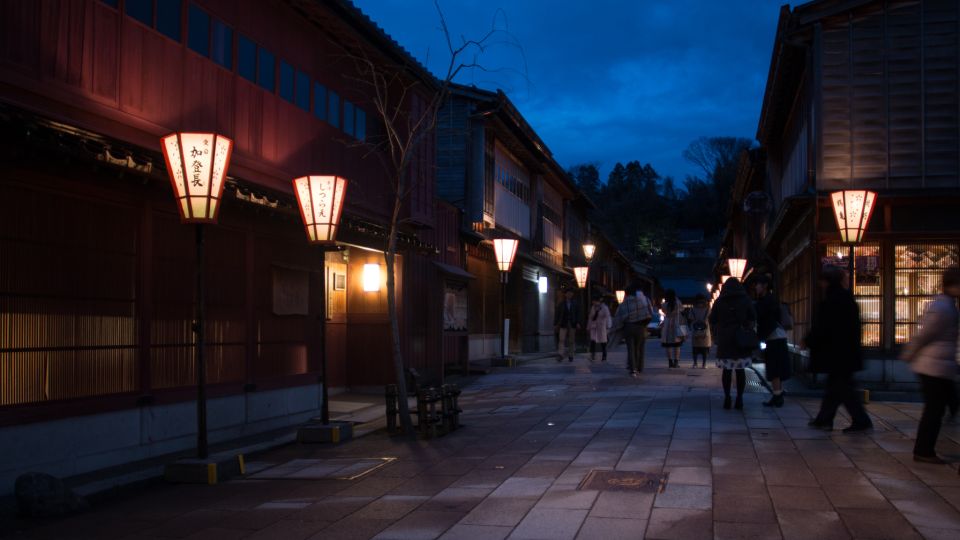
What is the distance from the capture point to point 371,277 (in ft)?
59.0

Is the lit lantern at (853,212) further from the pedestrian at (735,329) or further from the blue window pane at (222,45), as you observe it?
the blue window pane at (222,45)

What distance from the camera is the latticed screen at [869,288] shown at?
1725 centimetres

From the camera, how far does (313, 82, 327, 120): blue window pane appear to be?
50.5 feet

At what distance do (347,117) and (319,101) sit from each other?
122 cm

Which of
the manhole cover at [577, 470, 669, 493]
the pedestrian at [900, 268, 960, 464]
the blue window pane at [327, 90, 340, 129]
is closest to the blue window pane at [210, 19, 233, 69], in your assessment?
the blue window pane at [327, 90, 340, 129]

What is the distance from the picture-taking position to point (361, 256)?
18125mm

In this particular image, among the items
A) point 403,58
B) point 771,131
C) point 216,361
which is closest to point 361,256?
point 403,58

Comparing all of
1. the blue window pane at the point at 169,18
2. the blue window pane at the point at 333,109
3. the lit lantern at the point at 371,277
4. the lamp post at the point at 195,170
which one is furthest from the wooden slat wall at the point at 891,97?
the lamp post at the point at 195,170

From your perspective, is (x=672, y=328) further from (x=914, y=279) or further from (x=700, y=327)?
(x=914, y=279)

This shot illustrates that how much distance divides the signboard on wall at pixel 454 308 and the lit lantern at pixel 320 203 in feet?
31.1

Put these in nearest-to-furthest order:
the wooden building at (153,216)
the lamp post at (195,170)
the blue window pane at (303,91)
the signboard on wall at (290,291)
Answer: the wooden building at (153,216) < the lamp post at (195,170) < the signboard on wall at (290,291) < the blue window pane at (303,91)

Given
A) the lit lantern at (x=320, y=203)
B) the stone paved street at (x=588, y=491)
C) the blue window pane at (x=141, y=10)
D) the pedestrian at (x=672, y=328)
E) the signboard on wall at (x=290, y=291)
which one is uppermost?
the blue window pane at (x=141, y=10)

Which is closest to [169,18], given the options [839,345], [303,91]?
[303,91]

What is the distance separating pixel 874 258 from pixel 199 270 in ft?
43.4
